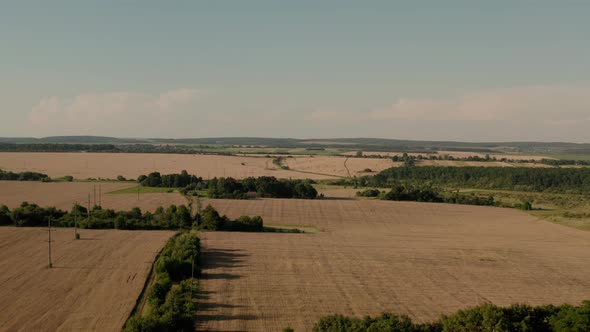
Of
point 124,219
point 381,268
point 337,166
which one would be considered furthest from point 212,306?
point 337,166

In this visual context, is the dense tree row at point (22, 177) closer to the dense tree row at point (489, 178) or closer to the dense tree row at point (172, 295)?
the dense tree row at point (489, 178)

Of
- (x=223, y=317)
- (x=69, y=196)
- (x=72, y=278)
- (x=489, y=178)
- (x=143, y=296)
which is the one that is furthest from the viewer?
(x=489, y=178)

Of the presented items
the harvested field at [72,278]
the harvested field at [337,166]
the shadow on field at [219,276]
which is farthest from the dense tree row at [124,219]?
the harvested field at [337,166]

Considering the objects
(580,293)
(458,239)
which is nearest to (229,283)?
(580,293)

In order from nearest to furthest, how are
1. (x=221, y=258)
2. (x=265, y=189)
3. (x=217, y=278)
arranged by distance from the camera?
(x=217, y=278) → (x=221, y=258) → (x=265, y=189)

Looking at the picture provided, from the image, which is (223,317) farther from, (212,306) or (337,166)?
(337,166)

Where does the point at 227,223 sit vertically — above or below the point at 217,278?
above
